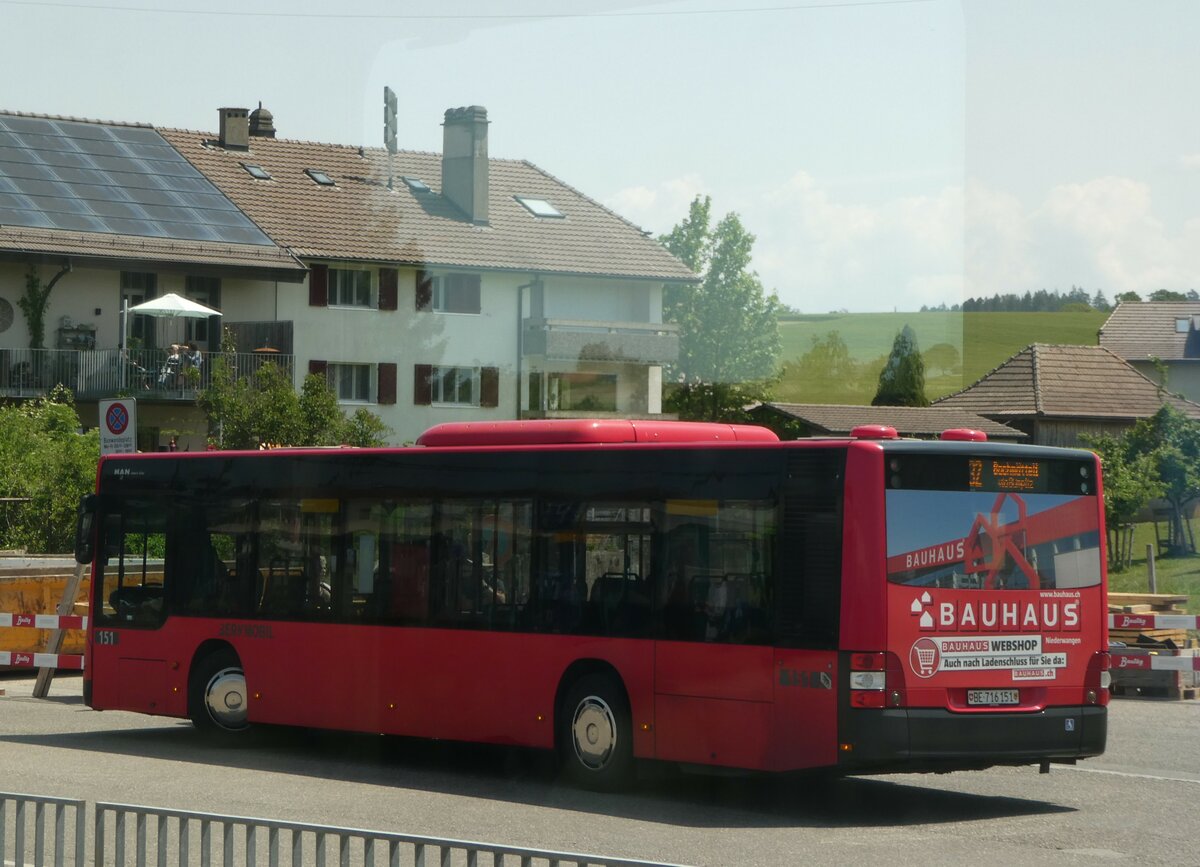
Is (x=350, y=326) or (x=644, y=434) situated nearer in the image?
(x=644, y=434)

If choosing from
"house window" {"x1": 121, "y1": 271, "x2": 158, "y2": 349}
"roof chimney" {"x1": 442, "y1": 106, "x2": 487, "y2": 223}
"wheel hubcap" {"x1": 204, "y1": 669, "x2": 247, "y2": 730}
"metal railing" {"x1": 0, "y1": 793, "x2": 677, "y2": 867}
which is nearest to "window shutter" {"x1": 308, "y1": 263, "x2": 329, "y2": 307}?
"house window" {"x1": 121, "y1": 271, "x2": 158, "y2": 349}

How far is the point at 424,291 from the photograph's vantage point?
5459cm

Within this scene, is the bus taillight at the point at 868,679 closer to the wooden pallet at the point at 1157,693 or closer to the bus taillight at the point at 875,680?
the bus taillight at the point at 875,680

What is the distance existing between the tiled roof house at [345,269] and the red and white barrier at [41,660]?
25.9 meters

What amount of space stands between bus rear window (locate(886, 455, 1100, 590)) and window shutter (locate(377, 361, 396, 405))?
135 feet

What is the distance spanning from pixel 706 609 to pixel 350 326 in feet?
138

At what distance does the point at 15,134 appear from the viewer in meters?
49.7

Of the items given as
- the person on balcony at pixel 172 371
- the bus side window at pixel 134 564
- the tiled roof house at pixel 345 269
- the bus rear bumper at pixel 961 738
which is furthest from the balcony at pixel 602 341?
the bus rear bumper at pixel 961 738

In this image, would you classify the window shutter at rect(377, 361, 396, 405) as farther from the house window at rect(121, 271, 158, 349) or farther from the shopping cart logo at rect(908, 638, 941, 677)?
the shopping cart logo at rect(908, 638, 941, 677)

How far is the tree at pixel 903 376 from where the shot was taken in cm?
4253

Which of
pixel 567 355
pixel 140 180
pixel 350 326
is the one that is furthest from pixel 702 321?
pixel 140 180

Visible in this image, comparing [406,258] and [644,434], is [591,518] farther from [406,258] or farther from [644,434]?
[406,258]

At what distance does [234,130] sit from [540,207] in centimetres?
957

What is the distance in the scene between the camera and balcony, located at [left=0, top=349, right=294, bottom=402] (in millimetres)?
47188
